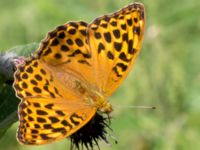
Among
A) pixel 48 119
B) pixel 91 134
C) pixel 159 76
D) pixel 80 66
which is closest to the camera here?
pixel 48 119

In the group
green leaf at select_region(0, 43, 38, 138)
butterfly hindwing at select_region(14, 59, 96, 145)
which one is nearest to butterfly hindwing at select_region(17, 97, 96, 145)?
butterfly hindwing at select_region(14, 59, 96, 145)

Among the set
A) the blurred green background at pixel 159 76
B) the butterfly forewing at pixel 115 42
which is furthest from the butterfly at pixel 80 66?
the blurred green background at pixel 159 76

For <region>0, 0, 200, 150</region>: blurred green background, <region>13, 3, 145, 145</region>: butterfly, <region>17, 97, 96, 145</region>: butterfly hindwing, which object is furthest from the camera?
<region>0, 0, 200, 150</region>: blurred green background

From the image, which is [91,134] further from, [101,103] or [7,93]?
[7,93]

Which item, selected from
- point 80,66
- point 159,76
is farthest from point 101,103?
Answer: point 159,76

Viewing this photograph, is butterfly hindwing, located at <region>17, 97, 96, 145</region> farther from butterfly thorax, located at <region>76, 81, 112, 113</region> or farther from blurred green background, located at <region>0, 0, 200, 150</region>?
blurred green background, located at <region>0, 0, 200, 150</region>

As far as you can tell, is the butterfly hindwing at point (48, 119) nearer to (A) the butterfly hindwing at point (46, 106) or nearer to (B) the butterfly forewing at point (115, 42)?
(A) the butterfly hindwing at point (46, 106)

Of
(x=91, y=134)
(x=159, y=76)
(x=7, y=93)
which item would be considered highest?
(x=7, y=93)
